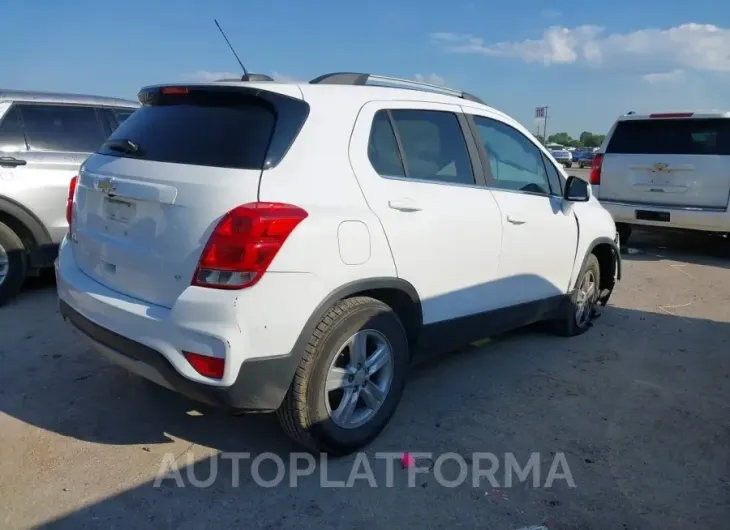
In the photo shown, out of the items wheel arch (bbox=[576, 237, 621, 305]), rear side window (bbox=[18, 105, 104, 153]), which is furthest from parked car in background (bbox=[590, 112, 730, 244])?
rear side window (bbox=[18, 105, 104, 153])

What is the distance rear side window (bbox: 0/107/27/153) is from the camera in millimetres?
5426

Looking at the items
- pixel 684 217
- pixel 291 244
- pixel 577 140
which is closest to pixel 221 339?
pixel 291 244

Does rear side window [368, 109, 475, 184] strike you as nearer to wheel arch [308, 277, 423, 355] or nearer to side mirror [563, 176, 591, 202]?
wheel arch [308, 277, 423, 355]

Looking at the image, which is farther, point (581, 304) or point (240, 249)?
point (581, 304)

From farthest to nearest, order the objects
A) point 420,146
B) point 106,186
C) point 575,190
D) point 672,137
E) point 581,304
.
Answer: point 672,137 → point 581,304 → point 575,190 → point 420,146 → point 106,186

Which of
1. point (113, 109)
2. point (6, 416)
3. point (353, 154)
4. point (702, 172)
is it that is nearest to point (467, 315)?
point (353, 154)

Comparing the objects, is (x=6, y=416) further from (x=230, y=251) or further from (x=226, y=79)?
(x=226, y=79)

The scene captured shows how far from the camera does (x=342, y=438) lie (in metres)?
3.13

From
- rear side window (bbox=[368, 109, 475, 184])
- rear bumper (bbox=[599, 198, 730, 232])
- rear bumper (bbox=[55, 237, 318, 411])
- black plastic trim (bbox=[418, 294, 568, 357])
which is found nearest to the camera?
rear bumper (bbox=[55, 237, 318, 411])

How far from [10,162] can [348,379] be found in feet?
13.1

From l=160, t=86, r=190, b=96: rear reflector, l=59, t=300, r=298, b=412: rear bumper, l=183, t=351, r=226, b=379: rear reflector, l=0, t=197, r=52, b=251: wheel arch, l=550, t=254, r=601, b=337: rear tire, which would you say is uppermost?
l=160, t=86, r=190, b=96: rear reflector

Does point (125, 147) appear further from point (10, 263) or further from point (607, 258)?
point (607, 258)

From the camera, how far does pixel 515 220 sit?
13.4 feet

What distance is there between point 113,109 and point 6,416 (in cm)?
367
